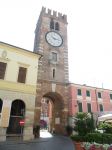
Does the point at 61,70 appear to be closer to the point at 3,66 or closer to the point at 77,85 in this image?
the point at 77,85

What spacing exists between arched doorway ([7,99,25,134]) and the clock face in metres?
12.5

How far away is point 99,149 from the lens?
7.52 metres

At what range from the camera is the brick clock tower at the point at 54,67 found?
73.6ft

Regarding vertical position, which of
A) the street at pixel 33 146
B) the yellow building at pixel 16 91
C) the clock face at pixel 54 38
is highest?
the clock face at pixel 54 38

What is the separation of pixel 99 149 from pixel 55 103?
62.8 feet

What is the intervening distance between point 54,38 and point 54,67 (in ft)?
19.2

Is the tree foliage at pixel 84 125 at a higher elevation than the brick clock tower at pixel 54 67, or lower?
lower

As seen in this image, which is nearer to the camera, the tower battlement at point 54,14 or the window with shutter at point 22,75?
the window with shutter at point 22,75

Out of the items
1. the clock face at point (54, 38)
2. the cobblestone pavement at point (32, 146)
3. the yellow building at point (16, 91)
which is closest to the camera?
the cobblestone pavement at point (32, 146)

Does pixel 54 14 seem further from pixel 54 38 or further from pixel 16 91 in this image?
pixel 16 91

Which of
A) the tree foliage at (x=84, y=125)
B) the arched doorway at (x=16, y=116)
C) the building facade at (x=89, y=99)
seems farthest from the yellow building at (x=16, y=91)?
the building facade at (x=89, y=99)

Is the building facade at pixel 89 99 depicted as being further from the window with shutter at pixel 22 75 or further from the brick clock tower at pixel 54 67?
the window with shutter at pixel 22 75

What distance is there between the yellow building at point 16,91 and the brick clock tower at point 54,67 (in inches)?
137

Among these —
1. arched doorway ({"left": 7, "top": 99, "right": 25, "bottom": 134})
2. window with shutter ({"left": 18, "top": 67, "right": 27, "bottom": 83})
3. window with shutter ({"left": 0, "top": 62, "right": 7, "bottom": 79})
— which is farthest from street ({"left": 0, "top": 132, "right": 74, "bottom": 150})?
window with shutter ({"left": 0, "top": 62, "right": 7, "bottom": 79})
